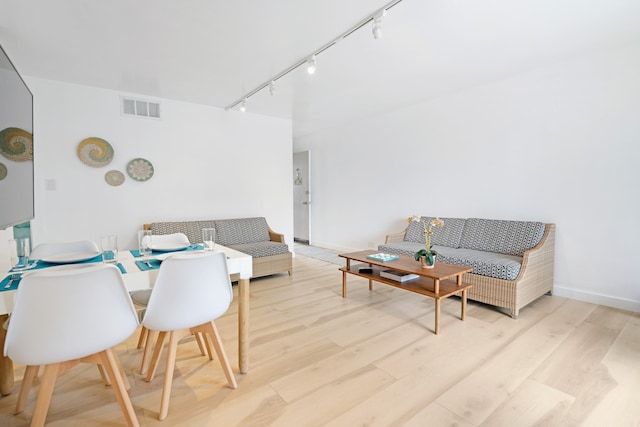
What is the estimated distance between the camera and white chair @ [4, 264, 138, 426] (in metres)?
1.15

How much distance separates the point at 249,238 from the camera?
4.37m

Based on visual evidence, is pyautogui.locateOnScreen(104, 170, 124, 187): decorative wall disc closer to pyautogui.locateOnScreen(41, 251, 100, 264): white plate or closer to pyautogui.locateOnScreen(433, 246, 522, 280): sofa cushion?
pyautogui.locateOnScreen(41, 251, 100, 264): white plate

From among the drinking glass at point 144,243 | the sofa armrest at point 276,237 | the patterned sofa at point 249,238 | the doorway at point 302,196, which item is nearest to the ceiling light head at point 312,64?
the drinking glass at point 144,243

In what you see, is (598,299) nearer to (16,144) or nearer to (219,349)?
(219,349)

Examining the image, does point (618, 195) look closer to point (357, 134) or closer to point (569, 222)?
point (569, 222)

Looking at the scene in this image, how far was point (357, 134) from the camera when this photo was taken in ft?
18.0

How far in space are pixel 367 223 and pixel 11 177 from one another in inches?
177

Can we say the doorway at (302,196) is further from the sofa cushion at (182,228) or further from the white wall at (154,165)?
the sofa cushion at (182,228)

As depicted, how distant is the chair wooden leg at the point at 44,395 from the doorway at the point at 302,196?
17.8 feet

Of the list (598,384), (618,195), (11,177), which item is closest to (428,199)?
(618,195)

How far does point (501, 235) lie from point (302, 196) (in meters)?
4.29

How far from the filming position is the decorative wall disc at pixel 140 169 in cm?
385

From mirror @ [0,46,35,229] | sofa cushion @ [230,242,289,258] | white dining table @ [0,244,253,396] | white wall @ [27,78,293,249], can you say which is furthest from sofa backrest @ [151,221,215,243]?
white dining table @ [0,244,253,396]

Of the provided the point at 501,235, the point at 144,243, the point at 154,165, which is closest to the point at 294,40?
the point at 144,243
